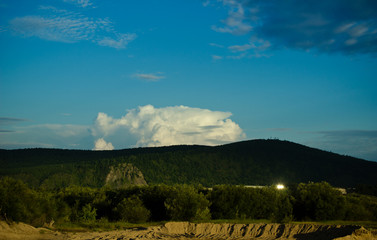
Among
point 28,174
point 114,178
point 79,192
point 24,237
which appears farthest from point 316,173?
point 24,237

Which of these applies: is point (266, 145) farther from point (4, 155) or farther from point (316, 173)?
point (4, 155)

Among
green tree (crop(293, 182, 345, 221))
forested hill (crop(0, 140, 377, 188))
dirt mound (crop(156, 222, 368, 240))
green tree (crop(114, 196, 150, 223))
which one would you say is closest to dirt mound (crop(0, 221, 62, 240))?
dirt mound (crop(156, 222, 368, 240))

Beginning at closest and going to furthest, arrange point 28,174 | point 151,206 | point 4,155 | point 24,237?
point 24,237
point 151,206
point 28,174
point 4,155

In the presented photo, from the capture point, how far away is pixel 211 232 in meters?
28.0

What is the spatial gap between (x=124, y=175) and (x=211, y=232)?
101m

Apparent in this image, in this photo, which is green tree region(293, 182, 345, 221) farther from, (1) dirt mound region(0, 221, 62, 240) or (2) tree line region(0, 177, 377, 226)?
(1) dirt mound region(0, 221, 62, 240)

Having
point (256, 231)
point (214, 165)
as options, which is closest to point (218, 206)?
point (256, 231)

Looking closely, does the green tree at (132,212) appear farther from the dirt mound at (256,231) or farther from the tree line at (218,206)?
the dirt mound at (256,231)

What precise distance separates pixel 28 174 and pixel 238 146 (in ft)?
273

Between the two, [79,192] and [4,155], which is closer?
[79,192]

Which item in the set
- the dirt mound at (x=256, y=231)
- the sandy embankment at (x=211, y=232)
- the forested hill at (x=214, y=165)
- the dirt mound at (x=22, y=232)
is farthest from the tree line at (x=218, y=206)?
the forested hill at (x=214, y=165)

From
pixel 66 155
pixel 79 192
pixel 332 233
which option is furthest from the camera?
pixel 66 155

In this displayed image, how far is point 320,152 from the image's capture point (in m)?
149

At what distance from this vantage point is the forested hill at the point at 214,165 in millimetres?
123062
